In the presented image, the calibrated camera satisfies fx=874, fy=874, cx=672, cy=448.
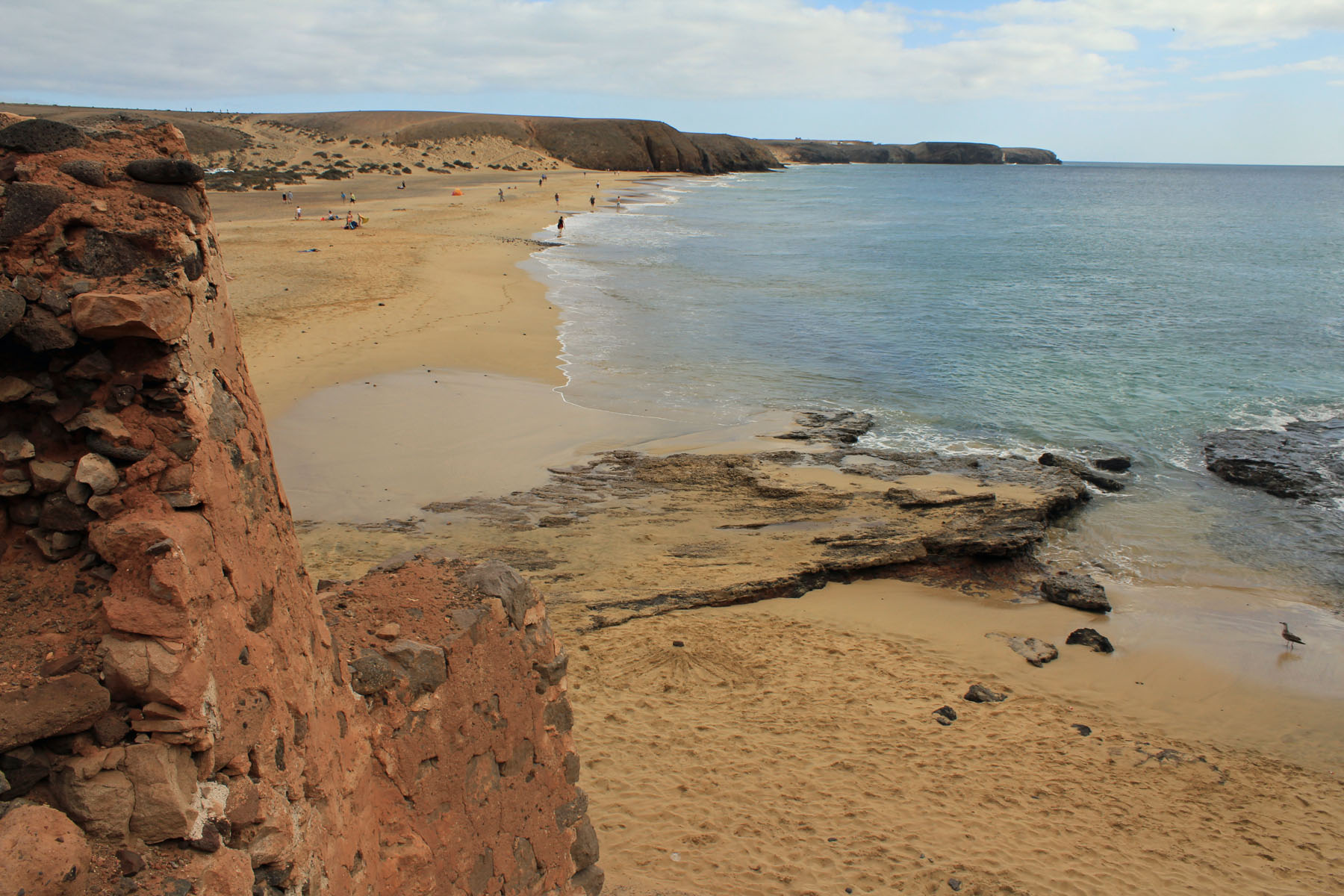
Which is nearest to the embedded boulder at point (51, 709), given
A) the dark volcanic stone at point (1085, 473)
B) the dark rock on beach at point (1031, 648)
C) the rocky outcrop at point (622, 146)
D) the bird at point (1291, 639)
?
the dark rock on beach at point (1031, 648)

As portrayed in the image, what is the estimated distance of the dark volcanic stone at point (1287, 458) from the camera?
15.7m

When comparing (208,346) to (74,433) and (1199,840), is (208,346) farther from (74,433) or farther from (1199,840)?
(1199,840)

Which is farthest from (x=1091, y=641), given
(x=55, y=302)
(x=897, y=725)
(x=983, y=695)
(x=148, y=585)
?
(x=55, y=302)

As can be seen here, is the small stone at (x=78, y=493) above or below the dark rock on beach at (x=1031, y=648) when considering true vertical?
above

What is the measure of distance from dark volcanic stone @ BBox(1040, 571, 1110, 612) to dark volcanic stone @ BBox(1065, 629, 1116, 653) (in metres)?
0.78

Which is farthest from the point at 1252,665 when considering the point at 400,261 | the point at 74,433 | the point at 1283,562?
the point at 400,261

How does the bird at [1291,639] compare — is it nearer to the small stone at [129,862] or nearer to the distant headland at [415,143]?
the small stone at [129,862]

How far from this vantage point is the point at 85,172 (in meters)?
2.99

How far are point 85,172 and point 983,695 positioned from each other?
27.8 feet

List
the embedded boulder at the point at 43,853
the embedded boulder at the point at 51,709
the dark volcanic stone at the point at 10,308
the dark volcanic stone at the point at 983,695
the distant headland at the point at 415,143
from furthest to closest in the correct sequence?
the distant headland at the point at 415,143
the dark volcanic stone at the point at 983,695
the dark volcanic stone at the point at 10,308
the embedded boulder at the point at 51,709
the embedded boulder at the point at 43,853

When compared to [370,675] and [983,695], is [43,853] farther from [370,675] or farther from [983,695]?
[983,695]

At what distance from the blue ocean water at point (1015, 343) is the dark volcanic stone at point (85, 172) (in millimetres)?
12734

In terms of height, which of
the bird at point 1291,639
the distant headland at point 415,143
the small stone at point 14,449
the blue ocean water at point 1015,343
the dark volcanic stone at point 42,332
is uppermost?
the distant headland at point 415,143

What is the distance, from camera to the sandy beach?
662 cm
